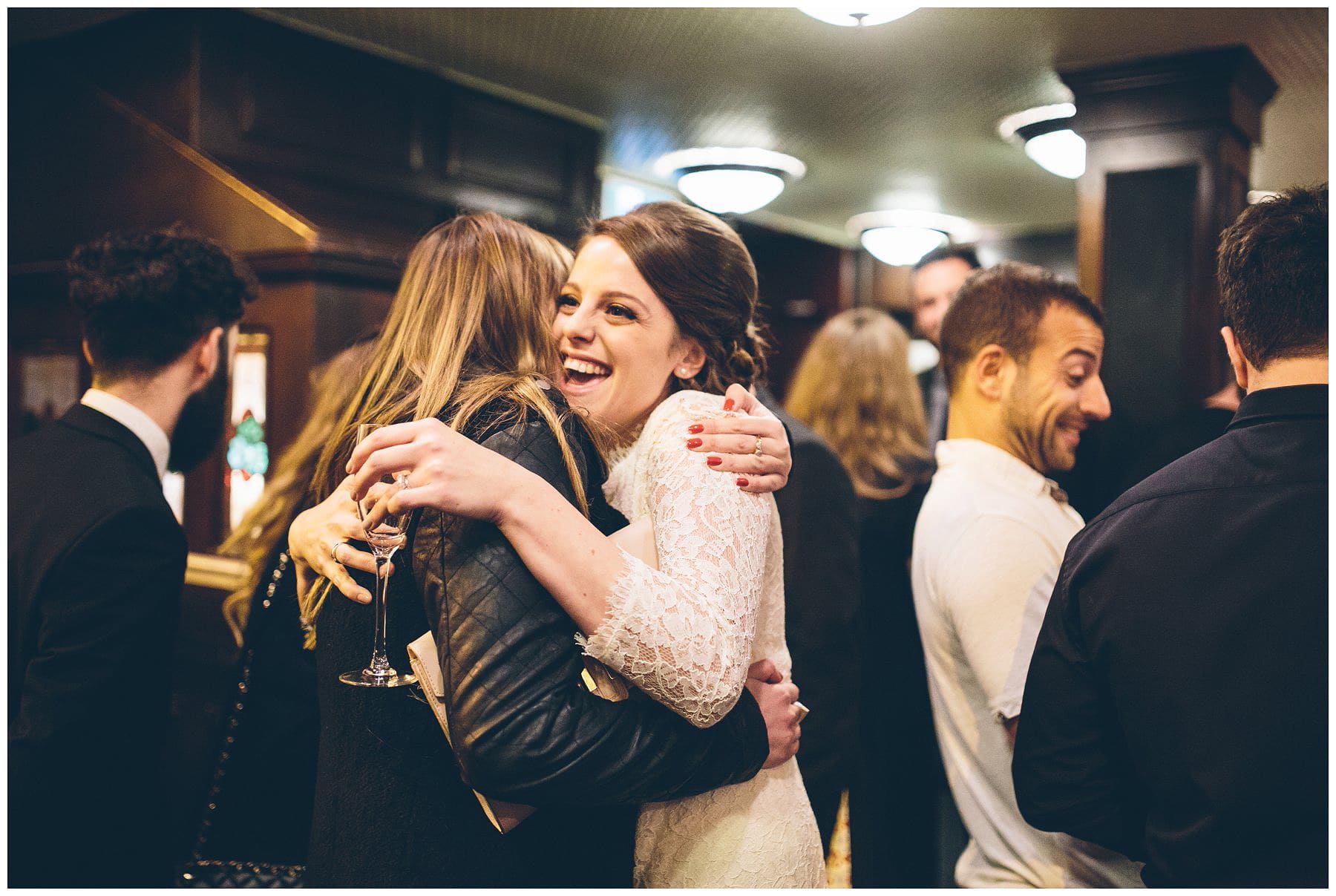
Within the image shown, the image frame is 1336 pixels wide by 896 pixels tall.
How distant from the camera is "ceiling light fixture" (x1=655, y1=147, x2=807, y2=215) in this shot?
459 cm

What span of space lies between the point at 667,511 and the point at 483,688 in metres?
0.31

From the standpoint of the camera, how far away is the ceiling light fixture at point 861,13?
251 centimetres

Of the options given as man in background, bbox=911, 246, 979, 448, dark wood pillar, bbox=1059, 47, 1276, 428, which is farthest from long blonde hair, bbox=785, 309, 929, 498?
dark wood pillar, bbox=1059, 47, 1276, 428

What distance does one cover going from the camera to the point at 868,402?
131 inches

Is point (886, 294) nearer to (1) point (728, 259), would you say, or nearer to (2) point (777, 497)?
(2) point (777, 497)

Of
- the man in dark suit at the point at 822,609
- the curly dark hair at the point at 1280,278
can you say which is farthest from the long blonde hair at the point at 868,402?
the curly dark hair at the point at 1280,278

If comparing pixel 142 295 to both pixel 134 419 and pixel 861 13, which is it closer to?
pixel 134 419

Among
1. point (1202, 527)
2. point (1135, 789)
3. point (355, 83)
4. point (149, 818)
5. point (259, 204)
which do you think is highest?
point (355, 83)

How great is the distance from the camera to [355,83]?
3.34m

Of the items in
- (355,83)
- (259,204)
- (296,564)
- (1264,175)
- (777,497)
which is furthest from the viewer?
(1264,175)

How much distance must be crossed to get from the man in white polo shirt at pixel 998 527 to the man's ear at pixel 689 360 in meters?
0.53

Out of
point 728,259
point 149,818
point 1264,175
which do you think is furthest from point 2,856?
point 1264,175

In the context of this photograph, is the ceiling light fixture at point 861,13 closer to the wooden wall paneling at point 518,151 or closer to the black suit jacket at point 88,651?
the wooden wall paneling at point 518,151

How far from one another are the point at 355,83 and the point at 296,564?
7.89 feet
